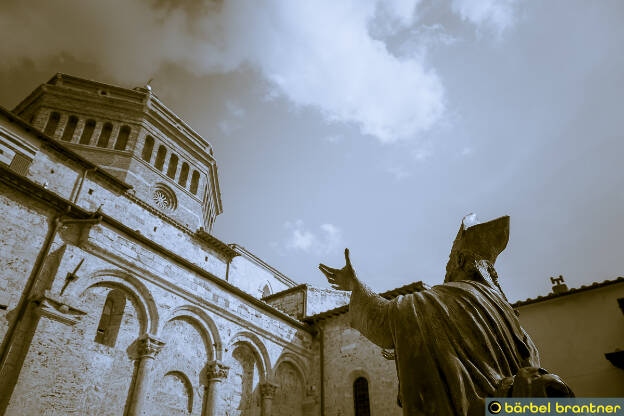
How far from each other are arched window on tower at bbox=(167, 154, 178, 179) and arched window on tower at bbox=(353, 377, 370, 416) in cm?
1261

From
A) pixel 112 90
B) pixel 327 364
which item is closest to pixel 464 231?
pixel 327 364

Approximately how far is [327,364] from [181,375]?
20.3ft

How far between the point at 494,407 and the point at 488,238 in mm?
1509

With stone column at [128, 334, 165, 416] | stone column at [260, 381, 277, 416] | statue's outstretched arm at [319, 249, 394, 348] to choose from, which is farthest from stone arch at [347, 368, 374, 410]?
statue's outstretched arm at [319, 249, 394, 348]

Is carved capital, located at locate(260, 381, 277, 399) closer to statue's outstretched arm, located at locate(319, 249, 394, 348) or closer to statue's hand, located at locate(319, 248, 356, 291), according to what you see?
statue's hand, located at locate(319, 248, 356, 291)

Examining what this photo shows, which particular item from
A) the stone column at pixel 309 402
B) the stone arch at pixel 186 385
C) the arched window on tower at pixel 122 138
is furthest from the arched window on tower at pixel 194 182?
the stone column at pixel 309 402

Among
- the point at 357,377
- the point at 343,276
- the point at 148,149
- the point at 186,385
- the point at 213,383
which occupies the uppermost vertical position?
the point at 148,149

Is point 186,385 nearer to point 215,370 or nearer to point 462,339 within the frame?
point 215,370

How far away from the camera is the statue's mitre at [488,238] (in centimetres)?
321

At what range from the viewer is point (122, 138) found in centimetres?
1777

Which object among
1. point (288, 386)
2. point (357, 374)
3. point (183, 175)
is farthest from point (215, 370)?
point (183, 175)

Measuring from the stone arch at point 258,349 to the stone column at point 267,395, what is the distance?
0.22m

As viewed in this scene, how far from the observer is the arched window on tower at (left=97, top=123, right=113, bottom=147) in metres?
17.3

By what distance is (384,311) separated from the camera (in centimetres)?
288
